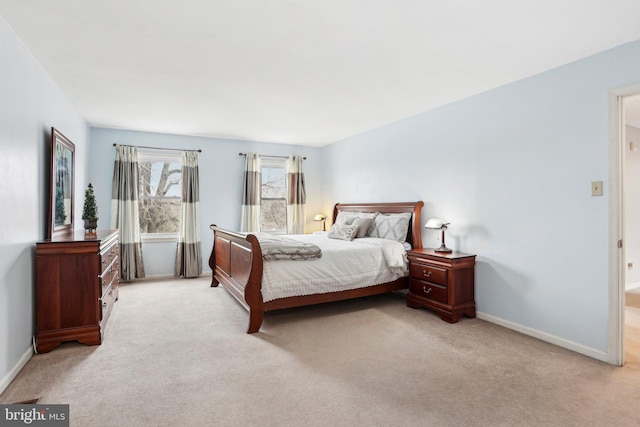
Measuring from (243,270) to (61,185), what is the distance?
6.71 ft

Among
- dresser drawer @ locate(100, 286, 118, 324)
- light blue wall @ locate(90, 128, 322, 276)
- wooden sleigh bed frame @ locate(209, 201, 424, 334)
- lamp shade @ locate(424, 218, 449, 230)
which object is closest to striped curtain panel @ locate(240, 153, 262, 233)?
light blue wall @ locate(90, 128, 322, 276)

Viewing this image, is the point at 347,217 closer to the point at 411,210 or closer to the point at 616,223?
the point at 411,210

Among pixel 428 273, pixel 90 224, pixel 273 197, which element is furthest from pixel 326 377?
pixel 273 197

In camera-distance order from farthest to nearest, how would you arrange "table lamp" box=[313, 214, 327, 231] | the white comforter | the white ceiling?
1. "table lamp" box=[313, 214, 327, 231]
2. the white comforter
3. the white ceiling

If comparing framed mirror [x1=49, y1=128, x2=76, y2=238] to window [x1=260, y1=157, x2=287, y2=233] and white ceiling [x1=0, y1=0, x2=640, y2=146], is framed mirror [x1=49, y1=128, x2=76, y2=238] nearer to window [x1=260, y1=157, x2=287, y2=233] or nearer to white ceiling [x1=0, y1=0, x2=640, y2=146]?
white ceiling [x1=0, y1=0, x2=640, y2=146]

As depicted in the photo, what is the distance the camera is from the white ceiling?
2178 mm

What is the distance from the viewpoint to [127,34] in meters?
2.48

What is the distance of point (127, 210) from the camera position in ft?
17.7

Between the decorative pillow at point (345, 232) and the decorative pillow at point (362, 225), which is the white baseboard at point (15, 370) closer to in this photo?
the decorative pillow at point (345, 232)

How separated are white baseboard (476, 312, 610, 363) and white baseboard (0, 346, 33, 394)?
410 centimetres

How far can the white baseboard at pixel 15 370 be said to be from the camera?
2194 mm

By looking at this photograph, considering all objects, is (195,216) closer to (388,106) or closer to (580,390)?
(388,106)

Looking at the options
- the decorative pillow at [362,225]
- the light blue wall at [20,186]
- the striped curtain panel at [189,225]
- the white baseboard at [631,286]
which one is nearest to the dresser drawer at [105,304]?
the light blue wall at [20,186]

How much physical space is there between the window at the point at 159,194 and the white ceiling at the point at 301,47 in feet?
5.22
